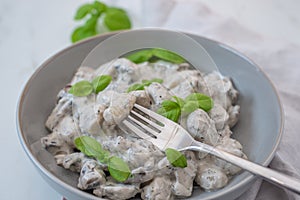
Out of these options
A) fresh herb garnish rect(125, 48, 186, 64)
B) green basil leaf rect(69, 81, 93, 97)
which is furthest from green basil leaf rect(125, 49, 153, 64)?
green basil leaf rect(69, 81, 93, 97)

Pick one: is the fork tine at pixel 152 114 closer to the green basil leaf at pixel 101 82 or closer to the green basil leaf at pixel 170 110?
the green basil leaf at pixel 170 110

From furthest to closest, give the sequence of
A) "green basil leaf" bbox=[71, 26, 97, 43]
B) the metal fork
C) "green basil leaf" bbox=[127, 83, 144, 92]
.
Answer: "green basil leaf" bbox=[71, 26, 97, 43] < "green basil leaf" bbox=[127, 83, 144, 92] < the metal fork

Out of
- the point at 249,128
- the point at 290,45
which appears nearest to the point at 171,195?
the point at 249,128

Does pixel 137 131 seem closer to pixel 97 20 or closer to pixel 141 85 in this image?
pixel 141 85

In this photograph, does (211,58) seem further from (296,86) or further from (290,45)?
(290,45)

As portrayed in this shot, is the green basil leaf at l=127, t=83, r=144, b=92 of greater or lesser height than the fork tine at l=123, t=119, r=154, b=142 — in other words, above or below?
above

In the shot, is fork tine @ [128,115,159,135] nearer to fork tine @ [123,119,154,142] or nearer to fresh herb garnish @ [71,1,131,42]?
fork tine @ [123,119,154,142]

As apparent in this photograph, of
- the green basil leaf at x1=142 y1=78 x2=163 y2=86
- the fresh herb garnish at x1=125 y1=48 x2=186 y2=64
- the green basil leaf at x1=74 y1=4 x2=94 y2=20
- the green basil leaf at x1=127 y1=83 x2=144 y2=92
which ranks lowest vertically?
the green basil leaf at x1=142 y1=78 x2=163 y2=86
